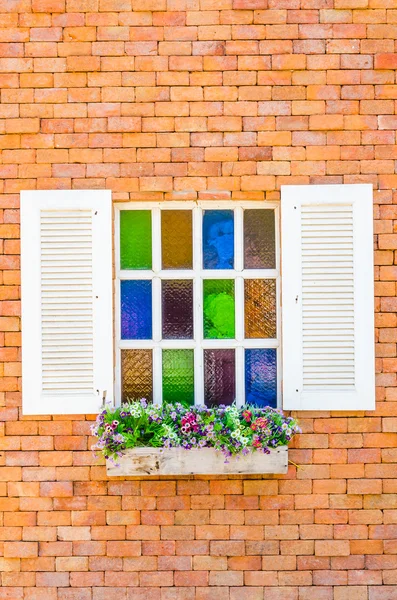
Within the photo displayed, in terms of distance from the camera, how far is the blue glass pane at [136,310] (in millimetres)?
3822

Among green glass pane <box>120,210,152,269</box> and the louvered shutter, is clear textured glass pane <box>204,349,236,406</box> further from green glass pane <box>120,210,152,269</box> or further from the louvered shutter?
green glass pane <box>120,210,152,269</box>

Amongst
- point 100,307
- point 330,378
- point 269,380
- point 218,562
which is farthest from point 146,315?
point 218,562

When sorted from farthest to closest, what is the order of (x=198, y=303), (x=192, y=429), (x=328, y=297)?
(x=198, y=303) < (x=328, y=297) < (x=192, y=429)

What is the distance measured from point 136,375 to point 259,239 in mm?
1226

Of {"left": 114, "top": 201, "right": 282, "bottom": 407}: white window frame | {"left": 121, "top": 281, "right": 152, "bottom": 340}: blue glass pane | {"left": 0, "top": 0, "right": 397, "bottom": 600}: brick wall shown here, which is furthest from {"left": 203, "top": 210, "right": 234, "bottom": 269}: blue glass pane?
{"left": 121, "top": 281, "right": 152, "bottom": 340}: blue glass pane

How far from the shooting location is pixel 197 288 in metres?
3.80

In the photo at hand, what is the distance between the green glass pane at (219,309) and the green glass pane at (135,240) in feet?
1.45

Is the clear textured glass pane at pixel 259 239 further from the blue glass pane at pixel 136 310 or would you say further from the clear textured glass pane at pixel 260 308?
the blue glass pane at pixel 136 310

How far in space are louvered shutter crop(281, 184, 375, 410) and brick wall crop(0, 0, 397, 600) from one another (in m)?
0.11

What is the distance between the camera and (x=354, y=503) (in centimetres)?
371

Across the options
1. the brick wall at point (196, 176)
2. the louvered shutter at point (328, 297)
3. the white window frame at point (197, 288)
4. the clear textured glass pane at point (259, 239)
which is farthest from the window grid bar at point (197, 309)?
the louvered shutter at point (328, 297)

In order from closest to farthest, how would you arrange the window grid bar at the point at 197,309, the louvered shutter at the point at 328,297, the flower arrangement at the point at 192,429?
1. the flower arrangement at the point at 192,429
2. the louvered shutter at the point at 328,297
3. the window grid bar at the point at 197,309

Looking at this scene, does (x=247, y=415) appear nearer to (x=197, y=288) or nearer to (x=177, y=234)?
(x=197, y=288)

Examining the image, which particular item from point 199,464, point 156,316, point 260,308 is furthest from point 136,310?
point 199,464
